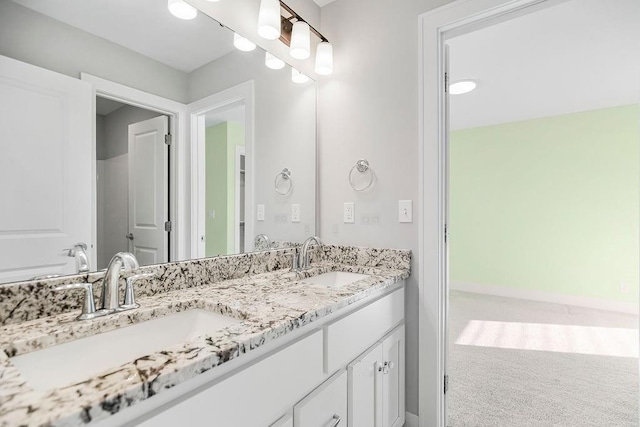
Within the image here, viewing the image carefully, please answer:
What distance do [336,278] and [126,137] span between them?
120 centimetres

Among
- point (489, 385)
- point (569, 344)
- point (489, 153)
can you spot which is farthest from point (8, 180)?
point (489, 153)

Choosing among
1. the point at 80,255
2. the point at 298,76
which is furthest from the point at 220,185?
the point at 298,76

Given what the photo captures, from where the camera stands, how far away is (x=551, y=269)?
4121mm

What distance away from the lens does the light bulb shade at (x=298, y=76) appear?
1.89 m

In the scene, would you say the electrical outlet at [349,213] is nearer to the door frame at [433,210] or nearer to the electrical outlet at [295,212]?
the electrical outlet at [295,212]

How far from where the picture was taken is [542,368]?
232 cm

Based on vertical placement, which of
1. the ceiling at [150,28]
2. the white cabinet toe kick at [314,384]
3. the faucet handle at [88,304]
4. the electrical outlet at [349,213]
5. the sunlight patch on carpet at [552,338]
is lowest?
the sunlight patch on carpet at [552,338]

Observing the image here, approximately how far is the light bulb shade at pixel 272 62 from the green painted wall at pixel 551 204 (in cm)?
388

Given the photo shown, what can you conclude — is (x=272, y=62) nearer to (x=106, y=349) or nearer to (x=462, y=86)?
(x=106, y=349)

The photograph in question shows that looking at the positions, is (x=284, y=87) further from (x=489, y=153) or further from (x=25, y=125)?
(x=489, y=153)

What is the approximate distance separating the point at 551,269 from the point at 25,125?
5.16 metres

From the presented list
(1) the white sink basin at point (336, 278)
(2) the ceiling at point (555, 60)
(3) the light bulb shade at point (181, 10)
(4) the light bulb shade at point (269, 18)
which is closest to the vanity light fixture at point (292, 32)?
(4) the light bulb shade at point (269, 18)

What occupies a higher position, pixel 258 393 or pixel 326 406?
pixel 258 393

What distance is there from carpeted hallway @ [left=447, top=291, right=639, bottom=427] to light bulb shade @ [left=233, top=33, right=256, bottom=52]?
2.28 meters
